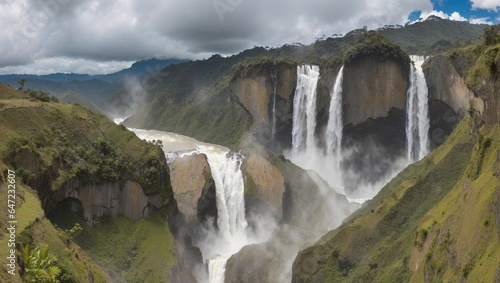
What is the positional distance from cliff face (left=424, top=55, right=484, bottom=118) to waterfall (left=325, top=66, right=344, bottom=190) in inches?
494

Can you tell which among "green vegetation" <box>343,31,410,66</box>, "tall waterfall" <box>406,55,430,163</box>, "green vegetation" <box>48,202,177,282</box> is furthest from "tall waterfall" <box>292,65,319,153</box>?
"green vegetation" <box>48,202,177,282</box>

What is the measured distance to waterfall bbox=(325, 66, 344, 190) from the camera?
70.2 meters

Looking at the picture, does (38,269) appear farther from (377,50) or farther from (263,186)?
(377,50)

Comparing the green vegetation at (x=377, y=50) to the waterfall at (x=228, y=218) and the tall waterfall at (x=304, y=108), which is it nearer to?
the tall waterfall at (x=304, y=108)

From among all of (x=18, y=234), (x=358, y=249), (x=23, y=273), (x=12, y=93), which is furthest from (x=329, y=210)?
(x=23, y=273)

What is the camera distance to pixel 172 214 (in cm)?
4762

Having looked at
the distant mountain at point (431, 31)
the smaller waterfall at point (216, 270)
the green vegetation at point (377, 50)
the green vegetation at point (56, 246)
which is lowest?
the smaller waterfall at point (216, 270)

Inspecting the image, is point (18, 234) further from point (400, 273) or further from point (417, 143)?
point (417, 143)

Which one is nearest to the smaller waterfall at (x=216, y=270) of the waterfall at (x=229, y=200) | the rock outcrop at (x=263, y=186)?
the waterfall at (x=229, y=200)

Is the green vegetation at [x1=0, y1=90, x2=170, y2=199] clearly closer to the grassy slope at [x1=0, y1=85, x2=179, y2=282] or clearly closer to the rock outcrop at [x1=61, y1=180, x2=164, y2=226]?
the grassy slope at [x1=0, y1=85, x2=179, y2=282]

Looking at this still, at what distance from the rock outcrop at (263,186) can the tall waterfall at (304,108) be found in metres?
20.6

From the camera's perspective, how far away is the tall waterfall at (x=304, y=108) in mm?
74875

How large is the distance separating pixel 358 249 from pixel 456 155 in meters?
11.3

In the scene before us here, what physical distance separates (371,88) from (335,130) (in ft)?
26.5
